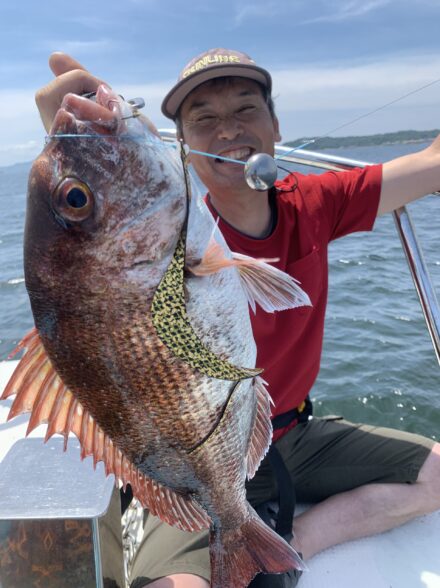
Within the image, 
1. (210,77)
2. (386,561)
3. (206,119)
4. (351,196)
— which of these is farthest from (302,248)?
(386,561)

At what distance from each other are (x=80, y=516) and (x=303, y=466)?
1388 mm

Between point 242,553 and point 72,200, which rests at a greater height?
point 72,200

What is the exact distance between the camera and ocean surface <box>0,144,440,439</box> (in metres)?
5.92

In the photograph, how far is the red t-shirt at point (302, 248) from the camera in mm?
2539

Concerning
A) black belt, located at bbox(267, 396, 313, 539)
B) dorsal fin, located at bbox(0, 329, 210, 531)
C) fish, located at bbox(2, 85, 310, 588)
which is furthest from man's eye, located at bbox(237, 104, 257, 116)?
black belt, located at bbox(267, 396, 313, 539)

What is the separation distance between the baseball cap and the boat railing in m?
0.40

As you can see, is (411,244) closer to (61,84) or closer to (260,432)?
(260,432)

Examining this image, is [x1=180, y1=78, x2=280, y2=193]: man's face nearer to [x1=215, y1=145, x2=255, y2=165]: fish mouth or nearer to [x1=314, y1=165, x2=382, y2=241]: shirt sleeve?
[x1=215, y1=145, x2=255, y2=165]: fish mouth

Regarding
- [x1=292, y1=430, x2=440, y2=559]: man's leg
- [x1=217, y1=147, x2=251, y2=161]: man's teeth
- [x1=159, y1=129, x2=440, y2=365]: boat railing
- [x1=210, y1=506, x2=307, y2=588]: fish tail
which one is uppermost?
[x1=217, y1=147, x2=251, y2=161]: man's teeth

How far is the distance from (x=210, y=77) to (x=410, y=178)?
1.25 meters

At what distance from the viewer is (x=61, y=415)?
1.61m

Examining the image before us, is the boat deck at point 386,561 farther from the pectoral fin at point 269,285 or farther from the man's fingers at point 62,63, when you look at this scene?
the man's fingers at point 62,63

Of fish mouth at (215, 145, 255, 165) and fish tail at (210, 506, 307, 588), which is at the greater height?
fish mouth at (215, 145, 255, 165)

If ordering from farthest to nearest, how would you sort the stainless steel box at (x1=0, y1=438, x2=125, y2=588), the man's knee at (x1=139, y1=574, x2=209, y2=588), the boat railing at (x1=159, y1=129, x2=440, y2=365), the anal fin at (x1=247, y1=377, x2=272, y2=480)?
the boat railing at (x1=159, y1=129, x2=440, y2=365), the man's knee at (x1=139, y1=574, x2=209, y2=588), the stainless steel box at (x1=0, y1=438, x2=125, y2=588), the anal fin at (x1=247, y1=377, x2=272, y2=480)
